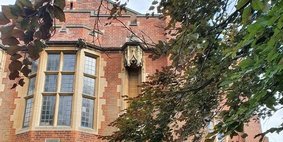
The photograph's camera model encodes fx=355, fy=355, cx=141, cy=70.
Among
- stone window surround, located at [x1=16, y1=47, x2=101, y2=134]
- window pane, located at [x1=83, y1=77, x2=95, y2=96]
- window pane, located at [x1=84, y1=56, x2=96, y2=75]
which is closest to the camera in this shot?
stone window surround, located at [x1=16, y1=47, x2=101, y2=134]

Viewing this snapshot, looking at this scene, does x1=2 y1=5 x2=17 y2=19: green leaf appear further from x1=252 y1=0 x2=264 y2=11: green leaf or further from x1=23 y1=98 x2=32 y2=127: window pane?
x1=23 y1=98 x2=32 y2=127: window pane

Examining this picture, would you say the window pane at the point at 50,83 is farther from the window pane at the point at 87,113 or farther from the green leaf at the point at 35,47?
the green leaf at the point at 35,47

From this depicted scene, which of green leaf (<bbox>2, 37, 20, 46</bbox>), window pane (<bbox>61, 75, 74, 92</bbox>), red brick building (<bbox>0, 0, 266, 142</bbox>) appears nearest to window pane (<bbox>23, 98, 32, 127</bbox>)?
red brick building (<bbox>0, 0, 266, 142</bbox>)

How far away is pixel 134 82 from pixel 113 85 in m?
0.62

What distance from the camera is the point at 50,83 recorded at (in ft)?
29.9

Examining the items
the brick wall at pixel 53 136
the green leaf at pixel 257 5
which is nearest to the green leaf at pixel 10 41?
the green leaf at pixel 257 5

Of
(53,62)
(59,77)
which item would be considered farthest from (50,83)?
(53,62)

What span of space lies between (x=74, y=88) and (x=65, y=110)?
1.95 ft

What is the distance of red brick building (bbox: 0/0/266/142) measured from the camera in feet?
28.1

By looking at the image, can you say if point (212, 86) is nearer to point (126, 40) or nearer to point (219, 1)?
point (219, 1)

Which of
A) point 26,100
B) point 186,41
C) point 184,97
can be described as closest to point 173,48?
point 186,41

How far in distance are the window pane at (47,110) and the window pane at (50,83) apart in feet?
0.72

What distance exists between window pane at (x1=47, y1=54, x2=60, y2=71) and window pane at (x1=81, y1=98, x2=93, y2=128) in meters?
1.20

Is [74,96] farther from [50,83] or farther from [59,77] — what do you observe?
[50,83]
